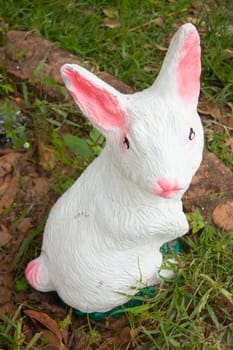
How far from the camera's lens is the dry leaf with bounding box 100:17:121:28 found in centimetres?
296

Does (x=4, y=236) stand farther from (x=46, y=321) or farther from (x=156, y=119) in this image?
(x=156, y=119)

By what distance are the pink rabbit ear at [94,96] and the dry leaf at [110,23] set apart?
5.39 ft

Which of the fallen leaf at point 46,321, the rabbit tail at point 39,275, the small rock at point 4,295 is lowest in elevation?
the fallen leaf at point 46,321

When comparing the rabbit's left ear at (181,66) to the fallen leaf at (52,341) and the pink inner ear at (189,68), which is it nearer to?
the pink inner ear at (189,68)

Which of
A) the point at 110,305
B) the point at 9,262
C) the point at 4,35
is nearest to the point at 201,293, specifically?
the point at 110,305

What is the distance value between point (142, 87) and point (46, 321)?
4.15 ft

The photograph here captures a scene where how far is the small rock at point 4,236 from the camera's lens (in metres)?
2.11

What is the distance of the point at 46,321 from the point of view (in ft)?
6.26

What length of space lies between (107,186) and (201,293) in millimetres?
645

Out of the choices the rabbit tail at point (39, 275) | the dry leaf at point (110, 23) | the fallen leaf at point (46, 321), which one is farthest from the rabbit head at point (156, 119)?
the dry leaf at point (110, 23)

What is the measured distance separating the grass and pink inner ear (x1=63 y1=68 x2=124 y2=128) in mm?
704

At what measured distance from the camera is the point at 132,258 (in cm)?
171

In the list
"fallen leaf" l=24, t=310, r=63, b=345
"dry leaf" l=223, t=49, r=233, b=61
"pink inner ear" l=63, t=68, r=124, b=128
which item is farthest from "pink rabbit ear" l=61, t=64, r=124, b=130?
"dry leaf" l=223, t=49, r=233, b=61

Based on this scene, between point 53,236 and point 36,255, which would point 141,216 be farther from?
point 36,255
